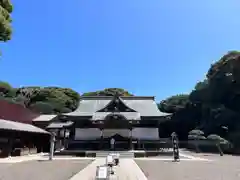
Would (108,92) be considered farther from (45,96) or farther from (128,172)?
(128,172)

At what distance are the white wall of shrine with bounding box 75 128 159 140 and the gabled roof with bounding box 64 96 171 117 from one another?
180cm

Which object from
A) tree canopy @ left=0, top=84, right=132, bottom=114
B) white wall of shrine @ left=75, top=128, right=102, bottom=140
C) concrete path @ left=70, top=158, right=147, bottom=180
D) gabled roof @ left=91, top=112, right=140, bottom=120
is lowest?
concrete path @ left=70, top=158, right=147, bottom=180

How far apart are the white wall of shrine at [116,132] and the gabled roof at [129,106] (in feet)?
5.91

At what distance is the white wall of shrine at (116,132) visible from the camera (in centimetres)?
2728

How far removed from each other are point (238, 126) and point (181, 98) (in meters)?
19.9

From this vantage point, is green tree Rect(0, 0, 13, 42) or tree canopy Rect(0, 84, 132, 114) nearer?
green tree Rect(0, 0, 13, 42)

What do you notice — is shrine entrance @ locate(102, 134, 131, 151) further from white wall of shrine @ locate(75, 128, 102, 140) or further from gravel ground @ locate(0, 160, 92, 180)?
gravel ground @ locate(0, 160, 92, 180)

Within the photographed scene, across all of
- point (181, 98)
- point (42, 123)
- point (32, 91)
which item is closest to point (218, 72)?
point (181, 98)

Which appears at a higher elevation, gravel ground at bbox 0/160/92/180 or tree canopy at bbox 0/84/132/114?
tree canopy at bbox 0/84/132/114

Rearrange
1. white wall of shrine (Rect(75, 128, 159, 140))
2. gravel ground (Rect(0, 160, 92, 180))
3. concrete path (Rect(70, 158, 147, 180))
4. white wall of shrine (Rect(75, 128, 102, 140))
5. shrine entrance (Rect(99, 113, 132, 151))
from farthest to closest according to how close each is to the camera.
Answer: white wall of shrine (Rect(75, 128, 102, 140)), white wall of shrine (Rect(75, 128, 159, 140)), shrine entrance (Rect(99, 113, 132, 151)), gravel ground (Rect(0, 160, 92, 180)), concrete path (Rect(70, 158, 147, 180))

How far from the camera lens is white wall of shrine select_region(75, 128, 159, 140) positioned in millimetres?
27281

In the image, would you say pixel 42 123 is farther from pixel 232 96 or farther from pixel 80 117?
pixel 232 96

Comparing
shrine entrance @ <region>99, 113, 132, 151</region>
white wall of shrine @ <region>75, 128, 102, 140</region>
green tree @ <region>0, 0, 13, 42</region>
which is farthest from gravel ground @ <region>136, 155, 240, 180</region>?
white wall of shrine @ <region>75, 128, 102, 140</region>

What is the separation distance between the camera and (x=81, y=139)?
91.0ft
